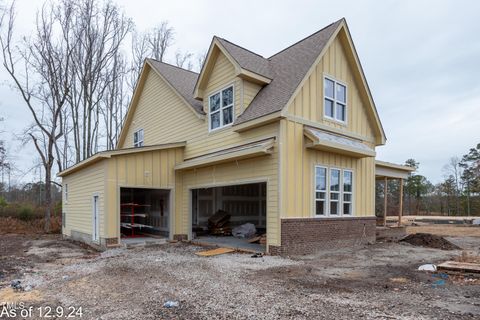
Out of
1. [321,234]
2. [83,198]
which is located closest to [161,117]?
[83,198]

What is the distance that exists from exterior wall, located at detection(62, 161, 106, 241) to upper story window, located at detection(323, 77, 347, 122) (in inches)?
341

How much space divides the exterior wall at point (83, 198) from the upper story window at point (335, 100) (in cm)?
866

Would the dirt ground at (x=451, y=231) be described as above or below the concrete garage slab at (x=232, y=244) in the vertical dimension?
below

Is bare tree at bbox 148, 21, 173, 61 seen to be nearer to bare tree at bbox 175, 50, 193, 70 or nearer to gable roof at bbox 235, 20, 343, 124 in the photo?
bare tree at bbox 175, 50, 193, 70

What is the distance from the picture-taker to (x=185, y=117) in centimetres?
1524

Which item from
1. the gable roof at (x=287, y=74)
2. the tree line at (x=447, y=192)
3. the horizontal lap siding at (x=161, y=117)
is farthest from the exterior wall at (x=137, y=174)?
the tree line at (x=447, y=192)

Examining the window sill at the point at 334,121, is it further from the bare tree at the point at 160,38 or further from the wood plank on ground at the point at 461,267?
the bare tree at the point at 160,38

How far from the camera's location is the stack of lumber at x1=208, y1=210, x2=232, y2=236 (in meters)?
15.9

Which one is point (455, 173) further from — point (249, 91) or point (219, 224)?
point (249, 91)

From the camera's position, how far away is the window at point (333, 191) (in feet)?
38.7

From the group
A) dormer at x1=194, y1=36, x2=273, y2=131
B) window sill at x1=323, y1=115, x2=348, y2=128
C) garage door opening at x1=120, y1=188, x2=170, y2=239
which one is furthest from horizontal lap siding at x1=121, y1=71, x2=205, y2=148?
window sill at x1=323, y1=115, x2=348, y2=128

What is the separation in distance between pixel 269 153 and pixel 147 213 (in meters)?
9.45

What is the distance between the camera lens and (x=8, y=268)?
30.1ft

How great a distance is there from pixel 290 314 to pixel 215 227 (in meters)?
11.0
